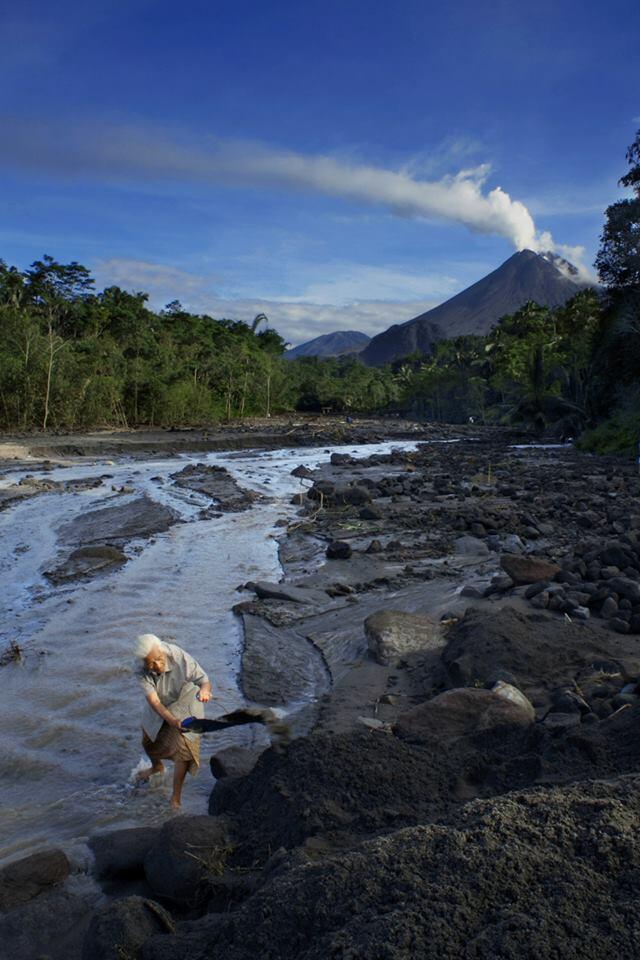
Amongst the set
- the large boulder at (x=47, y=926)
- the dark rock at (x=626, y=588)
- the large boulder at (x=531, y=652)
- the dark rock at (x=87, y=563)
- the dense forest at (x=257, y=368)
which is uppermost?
the dense forest at (x=257, y=368)

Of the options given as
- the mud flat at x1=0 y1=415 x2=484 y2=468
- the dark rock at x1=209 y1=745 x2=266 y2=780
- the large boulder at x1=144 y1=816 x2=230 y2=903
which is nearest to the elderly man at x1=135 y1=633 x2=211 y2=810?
the dark rock at x1=209 y1=745 x2=266 y2=780

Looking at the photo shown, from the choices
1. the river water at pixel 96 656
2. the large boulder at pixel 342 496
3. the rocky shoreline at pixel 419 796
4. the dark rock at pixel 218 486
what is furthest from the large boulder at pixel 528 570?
the dark rock at pixel 218 486

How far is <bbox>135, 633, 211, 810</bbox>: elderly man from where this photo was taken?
14.9 feet

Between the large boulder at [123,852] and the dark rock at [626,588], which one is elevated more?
the dark rock at [626,588]

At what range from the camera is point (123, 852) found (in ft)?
12.5

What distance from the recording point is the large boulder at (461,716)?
176 inches

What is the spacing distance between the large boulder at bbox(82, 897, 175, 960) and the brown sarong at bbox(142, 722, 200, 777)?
1590 millimetres

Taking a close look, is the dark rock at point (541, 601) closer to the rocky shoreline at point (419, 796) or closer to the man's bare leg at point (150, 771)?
the rocky shoreline at point (419, 796)

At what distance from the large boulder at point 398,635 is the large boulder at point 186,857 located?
330cm

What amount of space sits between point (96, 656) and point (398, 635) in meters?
3.14

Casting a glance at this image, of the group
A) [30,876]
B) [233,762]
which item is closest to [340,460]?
[233,762]

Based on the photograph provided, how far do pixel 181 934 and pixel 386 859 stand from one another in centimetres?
87

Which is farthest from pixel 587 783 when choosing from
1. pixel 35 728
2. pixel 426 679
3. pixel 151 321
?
pixel 151 321

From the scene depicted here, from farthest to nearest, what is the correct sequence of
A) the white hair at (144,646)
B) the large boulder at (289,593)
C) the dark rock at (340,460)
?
the dark rock at (340,460) < the large boulder at (289,593) < the white hair at (144,646)
